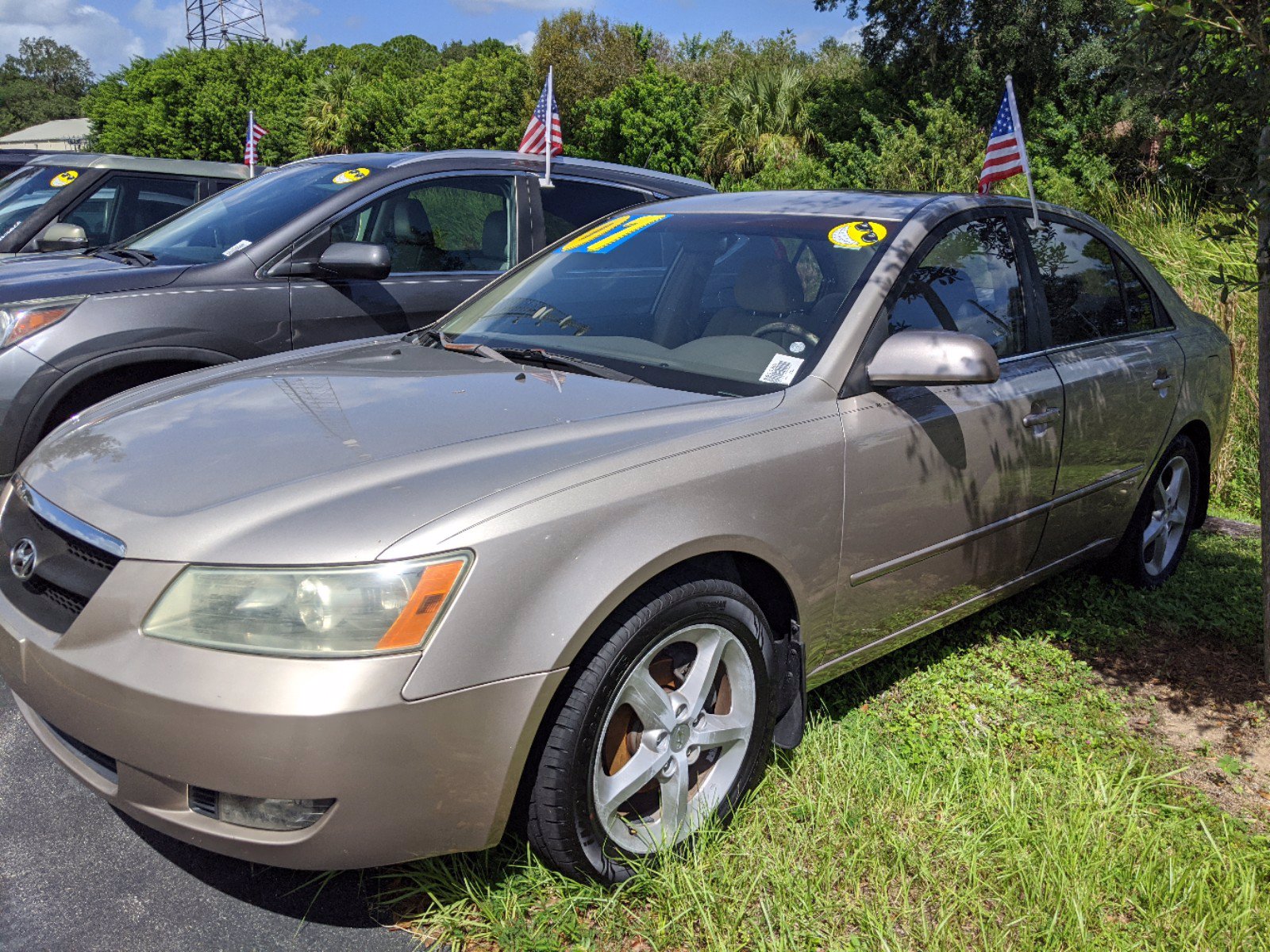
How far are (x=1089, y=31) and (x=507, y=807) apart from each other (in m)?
27.3

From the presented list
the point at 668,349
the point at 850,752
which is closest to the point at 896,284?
the point at 668,349

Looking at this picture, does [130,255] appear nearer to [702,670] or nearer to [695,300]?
[695,300]

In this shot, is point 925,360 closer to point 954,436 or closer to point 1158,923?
point 954,436

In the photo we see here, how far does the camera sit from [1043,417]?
3.47 m

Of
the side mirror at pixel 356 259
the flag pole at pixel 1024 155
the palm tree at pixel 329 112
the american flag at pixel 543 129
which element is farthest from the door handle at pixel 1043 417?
the palm tree at pixel 329 112

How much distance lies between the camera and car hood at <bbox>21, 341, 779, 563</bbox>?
6.84 ft

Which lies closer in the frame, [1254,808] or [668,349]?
[1254,808]

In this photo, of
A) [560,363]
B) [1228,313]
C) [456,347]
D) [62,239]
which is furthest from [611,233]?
[1228,313]

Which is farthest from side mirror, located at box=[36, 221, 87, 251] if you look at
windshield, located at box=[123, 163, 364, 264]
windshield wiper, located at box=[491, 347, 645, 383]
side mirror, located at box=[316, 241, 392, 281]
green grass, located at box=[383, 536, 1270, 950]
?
green grass, located at box=[383, 536, 1270, 950]

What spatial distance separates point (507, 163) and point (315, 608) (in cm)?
411

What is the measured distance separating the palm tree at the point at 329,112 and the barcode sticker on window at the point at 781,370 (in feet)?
126

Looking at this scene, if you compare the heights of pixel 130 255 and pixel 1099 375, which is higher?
pixel 130 255

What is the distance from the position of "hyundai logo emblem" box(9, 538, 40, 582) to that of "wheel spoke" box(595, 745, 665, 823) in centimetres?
131

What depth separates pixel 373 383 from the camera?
2.91 m
